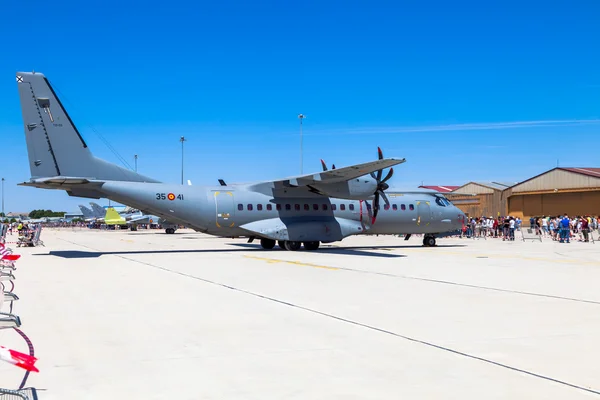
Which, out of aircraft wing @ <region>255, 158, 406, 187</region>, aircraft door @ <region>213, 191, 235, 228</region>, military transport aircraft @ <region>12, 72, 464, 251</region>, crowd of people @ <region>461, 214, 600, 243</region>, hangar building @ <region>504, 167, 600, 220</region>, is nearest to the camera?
military transport aircraft @ <region>12, 72, 464, 251</region>

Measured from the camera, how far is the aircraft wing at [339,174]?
23891 millimetres

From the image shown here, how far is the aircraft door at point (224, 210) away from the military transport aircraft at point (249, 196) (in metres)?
0.05

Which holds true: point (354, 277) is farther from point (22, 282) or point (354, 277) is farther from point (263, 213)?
point (263, 213)

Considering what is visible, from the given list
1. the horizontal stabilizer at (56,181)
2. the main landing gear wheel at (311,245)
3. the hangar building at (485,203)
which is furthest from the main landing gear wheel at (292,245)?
the hangar building at (485,203)

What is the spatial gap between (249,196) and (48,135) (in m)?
9.32

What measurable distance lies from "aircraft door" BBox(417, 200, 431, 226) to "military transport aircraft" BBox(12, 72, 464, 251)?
0.18ft

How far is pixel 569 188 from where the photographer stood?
6031 cm

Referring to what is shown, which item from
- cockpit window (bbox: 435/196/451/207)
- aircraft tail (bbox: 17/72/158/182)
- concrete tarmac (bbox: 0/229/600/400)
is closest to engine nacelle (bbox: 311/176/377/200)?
cockpit window (bbox: 435/196/451/207)

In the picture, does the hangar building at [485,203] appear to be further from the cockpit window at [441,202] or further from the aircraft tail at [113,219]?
the aircraft tail at [113,219]

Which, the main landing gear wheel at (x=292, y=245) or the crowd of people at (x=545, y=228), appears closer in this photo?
the main landing gear wheel at (x=292, y=245)

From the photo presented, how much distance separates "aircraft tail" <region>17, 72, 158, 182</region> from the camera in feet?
73.7

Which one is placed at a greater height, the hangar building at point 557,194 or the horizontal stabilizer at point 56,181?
the hangar building at point 557,194

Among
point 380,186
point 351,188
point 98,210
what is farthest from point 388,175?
point 98,210

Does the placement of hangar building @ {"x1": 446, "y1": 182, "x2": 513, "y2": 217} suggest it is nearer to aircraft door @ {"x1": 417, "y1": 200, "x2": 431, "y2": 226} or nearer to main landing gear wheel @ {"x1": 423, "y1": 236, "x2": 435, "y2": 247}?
main landing gear wheel @ {"x1": 423, "y1": 236, "x2": 435, "y2": 247}
